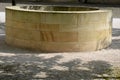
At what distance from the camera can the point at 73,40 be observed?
9773 mm

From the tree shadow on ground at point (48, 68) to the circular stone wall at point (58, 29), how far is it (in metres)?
0.74

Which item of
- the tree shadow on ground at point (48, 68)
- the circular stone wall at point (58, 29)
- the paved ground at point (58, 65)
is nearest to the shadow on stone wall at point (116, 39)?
the paved ground at point (58, 65)

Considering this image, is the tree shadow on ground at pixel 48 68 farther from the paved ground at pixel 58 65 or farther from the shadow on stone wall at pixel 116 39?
the shadow on stone wall at pixel 116 39

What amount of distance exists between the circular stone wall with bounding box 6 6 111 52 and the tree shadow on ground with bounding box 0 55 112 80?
0.74 metres

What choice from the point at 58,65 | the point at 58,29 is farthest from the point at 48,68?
the point at 58,29

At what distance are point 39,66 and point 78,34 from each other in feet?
6.80

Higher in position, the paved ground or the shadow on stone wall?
the shadow on stone wall

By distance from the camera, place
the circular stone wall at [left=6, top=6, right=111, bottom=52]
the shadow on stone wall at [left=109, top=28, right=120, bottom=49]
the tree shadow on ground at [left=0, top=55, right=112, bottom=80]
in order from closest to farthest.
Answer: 1. the tree shadow on ground at [left=0, top=55, right=112, bottom=80]
2. the circular stone wall at [left=6, top=6, right=111, bottom=52]
3. the shadow on stone wall at [left=109, top=28, right=120, bottom=49]

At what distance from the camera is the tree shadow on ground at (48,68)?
738 cm

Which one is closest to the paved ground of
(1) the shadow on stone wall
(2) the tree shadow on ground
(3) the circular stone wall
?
(2) the tree shadow on ground

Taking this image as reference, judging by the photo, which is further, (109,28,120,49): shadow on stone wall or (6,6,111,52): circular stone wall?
(109,28,120,49): shadow on stone wall

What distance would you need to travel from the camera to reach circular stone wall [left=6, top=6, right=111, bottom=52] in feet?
31.6

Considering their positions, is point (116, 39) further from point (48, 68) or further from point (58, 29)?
point (48, 68)

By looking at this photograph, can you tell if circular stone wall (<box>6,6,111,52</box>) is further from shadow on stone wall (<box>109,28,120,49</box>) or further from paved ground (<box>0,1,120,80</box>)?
shadow on stone wall (<box>109,28,120,49</box>)
